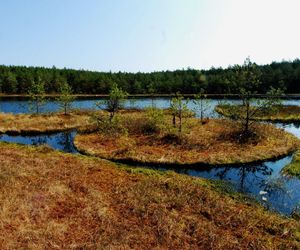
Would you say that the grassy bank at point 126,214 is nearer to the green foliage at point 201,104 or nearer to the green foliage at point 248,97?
the green foliage at point 248,97

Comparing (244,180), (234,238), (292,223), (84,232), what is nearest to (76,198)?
(84,232)

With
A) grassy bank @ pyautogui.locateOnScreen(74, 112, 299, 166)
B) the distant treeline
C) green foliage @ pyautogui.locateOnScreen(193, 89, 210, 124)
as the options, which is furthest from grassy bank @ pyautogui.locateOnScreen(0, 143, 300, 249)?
the distant treeline

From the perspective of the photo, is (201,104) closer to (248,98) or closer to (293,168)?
(248,98)

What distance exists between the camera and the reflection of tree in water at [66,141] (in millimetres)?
39844

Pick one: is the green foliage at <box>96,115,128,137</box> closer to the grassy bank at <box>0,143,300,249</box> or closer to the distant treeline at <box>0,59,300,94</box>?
the grassy bank at <box>0,143,300,249</box>

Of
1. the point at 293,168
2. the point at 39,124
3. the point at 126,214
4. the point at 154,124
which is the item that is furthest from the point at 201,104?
the point at 126,214

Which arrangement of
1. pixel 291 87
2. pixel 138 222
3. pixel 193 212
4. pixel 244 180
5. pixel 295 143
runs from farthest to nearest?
1. pixel 291 87
2. pixel 295 143
3. pixel 244 180
4. pixel 193 212
5. pixel 138 222

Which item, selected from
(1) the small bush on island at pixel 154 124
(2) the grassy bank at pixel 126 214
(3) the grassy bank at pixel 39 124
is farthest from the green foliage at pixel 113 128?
(2) the grassy bank at pixel 126 214

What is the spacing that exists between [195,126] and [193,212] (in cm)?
3358

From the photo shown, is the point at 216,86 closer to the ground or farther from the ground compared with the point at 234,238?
farther from the ground

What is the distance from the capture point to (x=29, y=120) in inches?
2293

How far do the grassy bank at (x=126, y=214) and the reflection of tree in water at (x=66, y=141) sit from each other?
42.9 ft

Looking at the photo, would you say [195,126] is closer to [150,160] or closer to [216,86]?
[150,160]

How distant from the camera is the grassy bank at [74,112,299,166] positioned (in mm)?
33906
